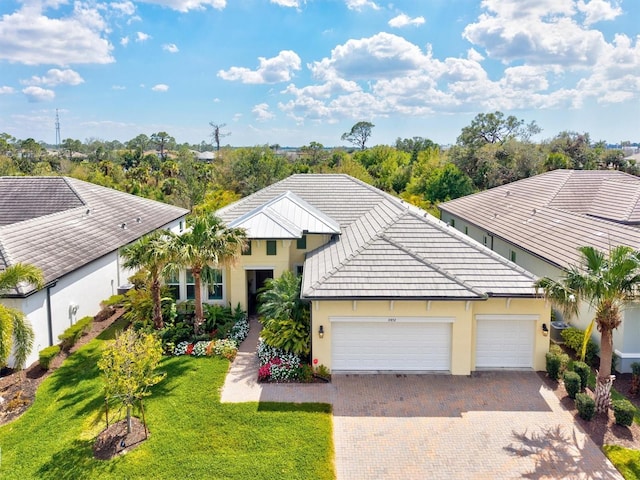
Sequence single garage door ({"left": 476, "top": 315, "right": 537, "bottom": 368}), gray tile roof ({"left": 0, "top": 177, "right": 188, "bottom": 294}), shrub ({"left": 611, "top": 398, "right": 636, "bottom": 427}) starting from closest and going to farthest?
shrub ({"left": 611, "top": 398, "right": 636, "bottom": 427}) → single garage door ({"left": 476, "top": 315, "right": 537, "bottom": 368}) → gray tile roof ({"left": 0, "top": 177, "right": 188, "bottom": 294})

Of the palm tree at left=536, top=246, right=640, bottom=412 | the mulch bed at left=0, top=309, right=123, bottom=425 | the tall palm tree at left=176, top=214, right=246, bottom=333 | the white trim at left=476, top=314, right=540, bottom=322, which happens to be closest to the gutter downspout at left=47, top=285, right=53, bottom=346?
the mulch bed at left=0, top=309, right=123, bottom=425

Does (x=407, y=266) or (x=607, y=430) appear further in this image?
(x=407, y=266)

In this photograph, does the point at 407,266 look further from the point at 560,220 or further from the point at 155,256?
the point at 560,220

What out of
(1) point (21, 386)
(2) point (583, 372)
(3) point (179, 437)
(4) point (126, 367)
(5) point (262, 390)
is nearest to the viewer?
(4) point (126, 367)

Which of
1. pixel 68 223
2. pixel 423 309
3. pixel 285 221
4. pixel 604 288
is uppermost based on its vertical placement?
pixel 285 221

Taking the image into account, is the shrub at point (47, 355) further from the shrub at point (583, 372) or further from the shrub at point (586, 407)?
the shrub at point (583, 372)

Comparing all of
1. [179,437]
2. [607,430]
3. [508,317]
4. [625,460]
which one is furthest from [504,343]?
[179,437]

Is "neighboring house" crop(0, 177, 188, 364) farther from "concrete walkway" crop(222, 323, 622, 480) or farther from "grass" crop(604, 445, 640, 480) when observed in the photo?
"grass" crop(604, 445, 640, 480)

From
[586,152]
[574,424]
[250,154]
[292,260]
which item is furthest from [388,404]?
[586,152]
